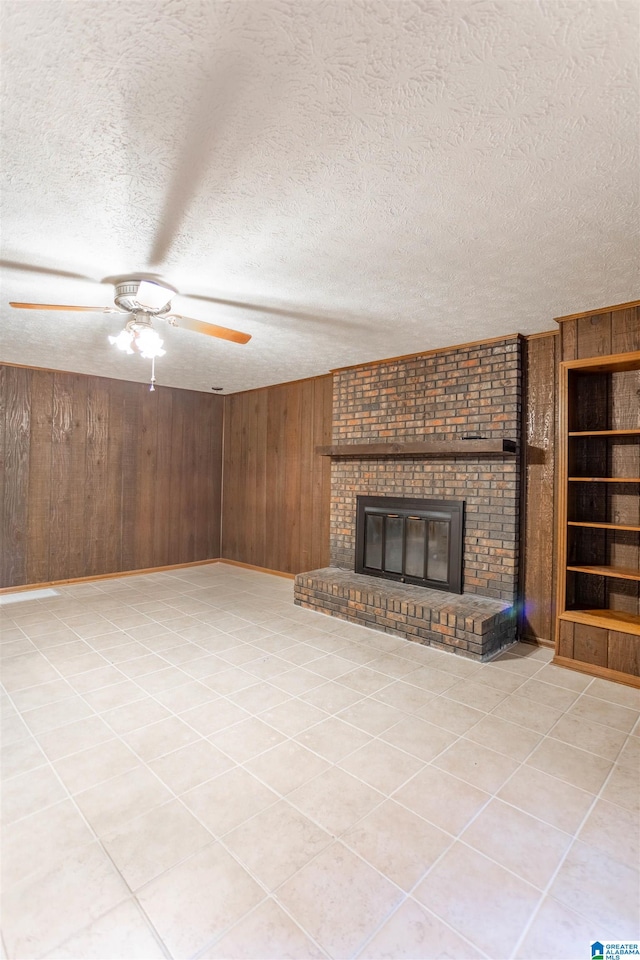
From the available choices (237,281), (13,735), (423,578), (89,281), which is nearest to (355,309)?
(237,281)

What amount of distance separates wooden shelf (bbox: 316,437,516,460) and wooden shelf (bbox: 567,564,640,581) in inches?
39.8

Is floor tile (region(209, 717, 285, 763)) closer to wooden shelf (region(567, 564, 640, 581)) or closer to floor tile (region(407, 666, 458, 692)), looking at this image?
floor tile (region(407, 666, 458, 692))

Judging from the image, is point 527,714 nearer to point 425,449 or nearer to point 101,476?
point 425,449

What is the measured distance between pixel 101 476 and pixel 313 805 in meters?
4.94

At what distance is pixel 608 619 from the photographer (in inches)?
127

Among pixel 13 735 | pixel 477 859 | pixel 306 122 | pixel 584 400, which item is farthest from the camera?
pixel 584 400

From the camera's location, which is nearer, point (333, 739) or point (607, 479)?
point (333, 739)

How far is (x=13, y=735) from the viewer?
2.45 meters

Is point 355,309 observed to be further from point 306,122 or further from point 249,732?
point 249,732

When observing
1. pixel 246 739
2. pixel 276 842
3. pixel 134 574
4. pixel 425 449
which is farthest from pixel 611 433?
pixel 134 574

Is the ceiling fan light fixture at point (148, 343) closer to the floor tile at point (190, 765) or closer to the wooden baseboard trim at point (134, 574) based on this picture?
the floor tile at point (190, 765)

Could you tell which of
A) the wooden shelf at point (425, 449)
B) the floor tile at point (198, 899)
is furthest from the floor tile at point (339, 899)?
the wooden shelf at point (425, 449)

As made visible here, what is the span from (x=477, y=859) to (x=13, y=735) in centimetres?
224

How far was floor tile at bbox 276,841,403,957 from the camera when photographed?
1.41 metres
